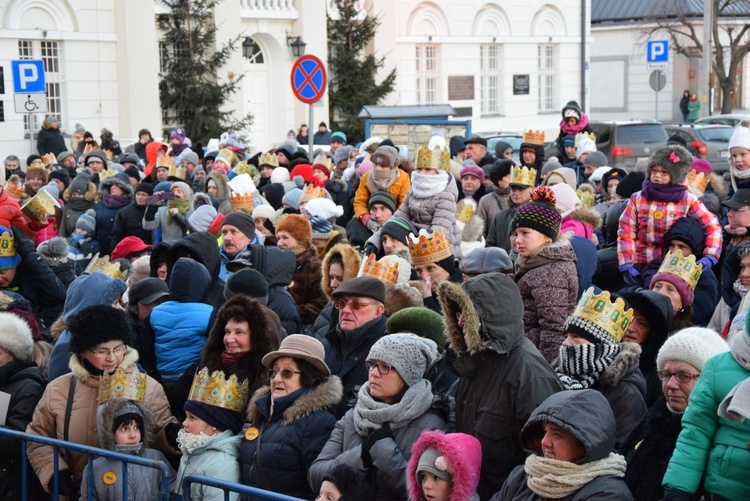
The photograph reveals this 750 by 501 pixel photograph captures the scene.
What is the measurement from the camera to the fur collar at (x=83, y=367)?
20.2 ft

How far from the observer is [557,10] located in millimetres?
37188

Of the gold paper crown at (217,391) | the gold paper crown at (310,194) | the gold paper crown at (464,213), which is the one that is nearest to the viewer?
the gold paper crown at (217,391)

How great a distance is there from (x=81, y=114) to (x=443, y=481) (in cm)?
2240

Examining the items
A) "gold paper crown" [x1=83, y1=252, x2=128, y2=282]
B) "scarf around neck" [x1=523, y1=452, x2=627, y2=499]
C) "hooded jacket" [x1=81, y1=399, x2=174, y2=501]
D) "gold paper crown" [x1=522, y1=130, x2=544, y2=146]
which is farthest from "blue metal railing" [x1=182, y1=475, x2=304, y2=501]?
"gold paper crown" [x1=522, y1=130, x2=544, y2=146]

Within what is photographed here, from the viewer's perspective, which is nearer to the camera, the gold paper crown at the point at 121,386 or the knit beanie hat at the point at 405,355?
the knit beanie hat at the point at 405,355

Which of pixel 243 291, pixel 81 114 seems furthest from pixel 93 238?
pixel 81 114

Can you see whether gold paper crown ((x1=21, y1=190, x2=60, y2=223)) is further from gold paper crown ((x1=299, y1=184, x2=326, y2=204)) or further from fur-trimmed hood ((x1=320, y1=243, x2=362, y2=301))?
fur-trimmed hood ((x1=320, y1=243, x2=362, y2=301))

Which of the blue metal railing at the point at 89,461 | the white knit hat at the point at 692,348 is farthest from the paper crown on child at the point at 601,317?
the blue metal railing at the point at 89,461

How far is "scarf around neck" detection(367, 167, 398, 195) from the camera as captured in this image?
11.1 metres

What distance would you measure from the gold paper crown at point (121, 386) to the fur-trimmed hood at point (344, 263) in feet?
6.26

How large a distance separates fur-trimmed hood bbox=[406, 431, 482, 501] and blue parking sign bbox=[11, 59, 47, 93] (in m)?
14.9

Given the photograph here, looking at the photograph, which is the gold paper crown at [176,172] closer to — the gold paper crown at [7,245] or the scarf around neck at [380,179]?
the scarf around neck at [380,179]

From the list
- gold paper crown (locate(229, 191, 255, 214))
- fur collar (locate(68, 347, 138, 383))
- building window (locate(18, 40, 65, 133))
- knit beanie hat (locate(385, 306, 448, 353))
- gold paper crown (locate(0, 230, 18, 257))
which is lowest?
fur collar (locate(68, 347, 138, 383))

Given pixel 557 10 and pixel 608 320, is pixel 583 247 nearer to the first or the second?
pixel 608 320
